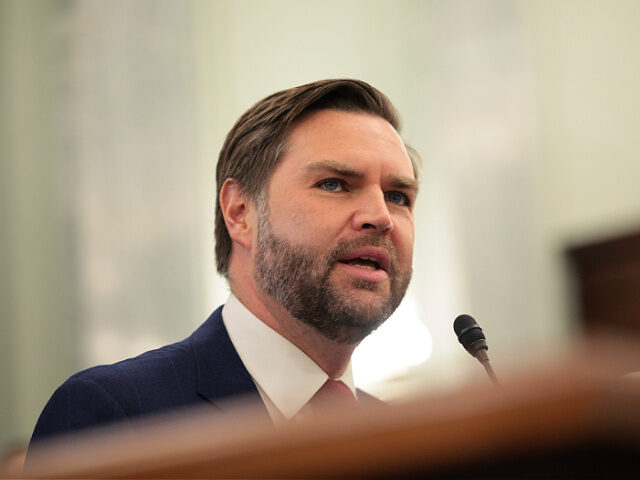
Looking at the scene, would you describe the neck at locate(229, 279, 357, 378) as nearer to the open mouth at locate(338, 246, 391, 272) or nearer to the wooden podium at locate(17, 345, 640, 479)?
the open mouth at locate(338, 246, 391, 272)

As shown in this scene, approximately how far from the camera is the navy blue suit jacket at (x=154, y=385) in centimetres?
169

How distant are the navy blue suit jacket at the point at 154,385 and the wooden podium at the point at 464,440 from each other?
1.25 meters

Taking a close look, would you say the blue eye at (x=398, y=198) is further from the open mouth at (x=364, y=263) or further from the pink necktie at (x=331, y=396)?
the pink necktie at (x=331, y=396)

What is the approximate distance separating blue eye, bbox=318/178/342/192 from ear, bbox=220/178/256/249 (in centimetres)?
22

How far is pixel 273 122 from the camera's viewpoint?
7.06ft

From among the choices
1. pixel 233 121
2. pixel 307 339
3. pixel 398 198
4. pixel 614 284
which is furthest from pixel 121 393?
pixel 614 284

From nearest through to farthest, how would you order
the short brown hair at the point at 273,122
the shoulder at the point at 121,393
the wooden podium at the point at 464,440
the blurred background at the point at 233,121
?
the wooden podium at the point at 464,440 → the shoulder at the point at 121,393 → the short brown hair at the point at 273,122 → the blurred background at the point at 233,121

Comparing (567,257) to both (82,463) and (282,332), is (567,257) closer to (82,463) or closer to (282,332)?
(282,332)

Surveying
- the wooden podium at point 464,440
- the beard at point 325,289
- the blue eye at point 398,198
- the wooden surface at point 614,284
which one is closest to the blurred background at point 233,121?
the wooden surface at point 614,284

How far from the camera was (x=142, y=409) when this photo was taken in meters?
1.75

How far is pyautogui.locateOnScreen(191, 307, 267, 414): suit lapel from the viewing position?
1861mm

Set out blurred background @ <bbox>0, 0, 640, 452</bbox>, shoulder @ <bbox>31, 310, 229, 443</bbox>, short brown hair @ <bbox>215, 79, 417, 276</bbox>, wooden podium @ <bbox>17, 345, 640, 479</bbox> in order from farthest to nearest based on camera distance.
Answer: blurred background @ <bbox>0, 0, 640, 452</bbox> < short brown hair @ <bbox>215, 79, 417, 276</bbox> < shoulder @ <bbox>31, 310, 229, 443</bbox> < wooden podium @ <bbox>17, 345, 640, 479</bbox>

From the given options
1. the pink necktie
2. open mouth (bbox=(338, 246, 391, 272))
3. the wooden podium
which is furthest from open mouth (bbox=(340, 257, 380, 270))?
the wooden podium

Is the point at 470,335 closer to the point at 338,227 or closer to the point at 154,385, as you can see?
the point at 338,227
